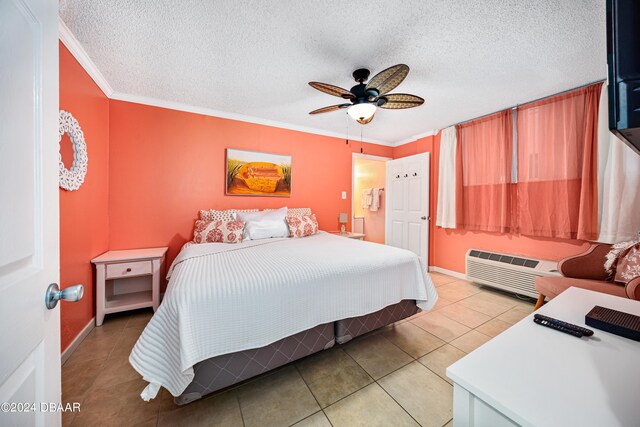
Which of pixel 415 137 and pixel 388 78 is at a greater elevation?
pixel 415 137

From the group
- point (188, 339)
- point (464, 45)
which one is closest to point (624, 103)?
point (188, 339)

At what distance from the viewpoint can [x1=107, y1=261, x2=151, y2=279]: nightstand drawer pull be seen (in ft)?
7.30

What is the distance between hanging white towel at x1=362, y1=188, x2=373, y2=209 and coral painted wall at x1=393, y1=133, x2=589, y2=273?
1.28m

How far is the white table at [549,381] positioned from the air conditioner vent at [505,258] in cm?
235

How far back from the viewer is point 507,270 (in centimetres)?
284

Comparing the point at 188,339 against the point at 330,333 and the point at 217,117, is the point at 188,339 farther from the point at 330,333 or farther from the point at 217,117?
the point at 217,117

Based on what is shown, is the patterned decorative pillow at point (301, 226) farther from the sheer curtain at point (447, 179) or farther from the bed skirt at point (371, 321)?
the sheer curtain at point (447, 179)

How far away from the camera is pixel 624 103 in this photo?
0.35 meters

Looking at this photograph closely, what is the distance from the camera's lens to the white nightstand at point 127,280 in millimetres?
2191

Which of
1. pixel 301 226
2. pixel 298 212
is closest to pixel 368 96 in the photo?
pixel 301 226

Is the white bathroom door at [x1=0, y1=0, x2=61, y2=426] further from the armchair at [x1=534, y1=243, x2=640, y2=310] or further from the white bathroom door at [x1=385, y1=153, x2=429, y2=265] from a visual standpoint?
the white bathroom door at [x1=385, y1=153, x2=429, y2=265]

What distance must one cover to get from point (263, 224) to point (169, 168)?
137cm

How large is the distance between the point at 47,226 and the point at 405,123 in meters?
3.85

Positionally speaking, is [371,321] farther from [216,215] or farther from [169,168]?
[169,168]
